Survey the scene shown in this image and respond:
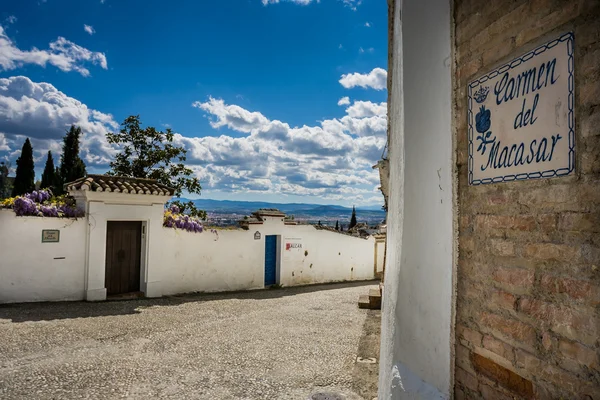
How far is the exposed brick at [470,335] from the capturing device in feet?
6.37

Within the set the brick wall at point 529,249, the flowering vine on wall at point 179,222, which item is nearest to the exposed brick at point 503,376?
the brick wall at point 529,249

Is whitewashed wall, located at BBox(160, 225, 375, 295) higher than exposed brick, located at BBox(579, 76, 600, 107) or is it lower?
lower

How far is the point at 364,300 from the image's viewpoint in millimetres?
7430

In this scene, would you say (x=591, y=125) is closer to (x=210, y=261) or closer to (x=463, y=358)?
(x=463, y=358)

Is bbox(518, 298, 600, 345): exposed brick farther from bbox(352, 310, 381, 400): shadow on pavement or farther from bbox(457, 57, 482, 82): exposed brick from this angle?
bbox(352, 310, 381, 400): shadow on pavement

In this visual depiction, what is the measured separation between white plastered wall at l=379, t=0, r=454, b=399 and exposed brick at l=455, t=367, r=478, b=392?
0.18ft

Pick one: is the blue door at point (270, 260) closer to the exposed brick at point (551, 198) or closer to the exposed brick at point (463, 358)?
the exposed brick at point (463, 358)

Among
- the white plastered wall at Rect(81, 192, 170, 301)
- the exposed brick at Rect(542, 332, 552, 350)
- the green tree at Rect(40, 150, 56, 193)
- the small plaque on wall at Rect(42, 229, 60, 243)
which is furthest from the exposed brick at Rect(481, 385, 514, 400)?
the green tree at Rect(40, 150, 56, 193)

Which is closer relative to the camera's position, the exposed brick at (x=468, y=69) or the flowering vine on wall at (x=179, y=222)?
the exposed brick at (x=468, y=69)

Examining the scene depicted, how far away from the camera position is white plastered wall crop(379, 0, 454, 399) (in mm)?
2168

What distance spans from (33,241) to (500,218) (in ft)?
31.6

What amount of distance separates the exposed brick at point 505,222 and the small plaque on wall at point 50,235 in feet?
30.7

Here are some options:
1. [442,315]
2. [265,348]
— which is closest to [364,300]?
[265,348]

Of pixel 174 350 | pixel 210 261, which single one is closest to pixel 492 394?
pixel 174 350
